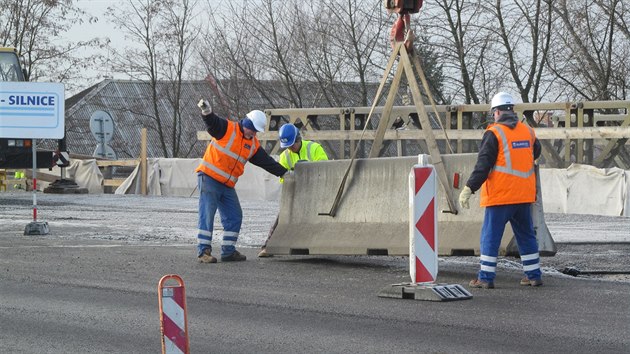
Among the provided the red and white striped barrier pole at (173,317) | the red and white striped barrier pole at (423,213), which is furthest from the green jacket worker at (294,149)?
the red and white striped barrier pole at (173,317)

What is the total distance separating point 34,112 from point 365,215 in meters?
6.87

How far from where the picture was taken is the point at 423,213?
30.6 ft

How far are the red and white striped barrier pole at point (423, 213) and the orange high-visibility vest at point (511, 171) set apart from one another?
3.83 ft

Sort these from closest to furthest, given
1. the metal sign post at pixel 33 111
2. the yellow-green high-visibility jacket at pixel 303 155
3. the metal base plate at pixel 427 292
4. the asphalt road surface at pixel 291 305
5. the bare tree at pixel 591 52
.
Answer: the asphalt road surface at pixel 291 305 < the metal base plate at pixel 427 292 < the yellow-green high-visibility jacket at pixel 303 155 < the metal sign post at pixel 33 111 < the bare tree at pixel 591 52

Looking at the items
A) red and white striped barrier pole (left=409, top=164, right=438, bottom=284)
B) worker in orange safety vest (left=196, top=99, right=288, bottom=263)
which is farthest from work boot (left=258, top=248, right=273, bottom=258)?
red and white striped barrier pole (left=409, top=164, right=438, bottom=284)

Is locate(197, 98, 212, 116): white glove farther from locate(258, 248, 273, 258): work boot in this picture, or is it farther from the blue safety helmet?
locate(258, 248, 273, 258): work boot

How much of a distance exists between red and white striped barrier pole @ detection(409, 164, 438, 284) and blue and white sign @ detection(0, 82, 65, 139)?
29.1ft

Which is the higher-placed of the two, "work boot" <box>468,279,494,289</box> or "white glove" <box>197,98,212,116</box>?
"white glove" <box>197,98,212,116</box>

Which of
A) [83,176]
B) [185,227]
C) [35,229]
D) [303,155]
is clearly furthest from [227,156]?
[83,176]

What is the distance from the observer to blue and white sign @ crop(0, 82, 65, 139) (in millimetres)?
16891

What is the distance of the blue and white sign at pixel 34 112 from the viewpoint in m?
16.9

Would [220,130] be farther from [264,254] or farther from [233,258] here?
[264,254]

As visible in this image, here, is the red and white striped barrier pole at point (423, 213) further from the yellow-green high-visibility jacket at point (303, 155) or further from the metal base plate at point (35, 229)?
the metal base plate at point (35, 229)

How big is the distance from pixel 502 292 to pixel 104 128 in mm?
26076
